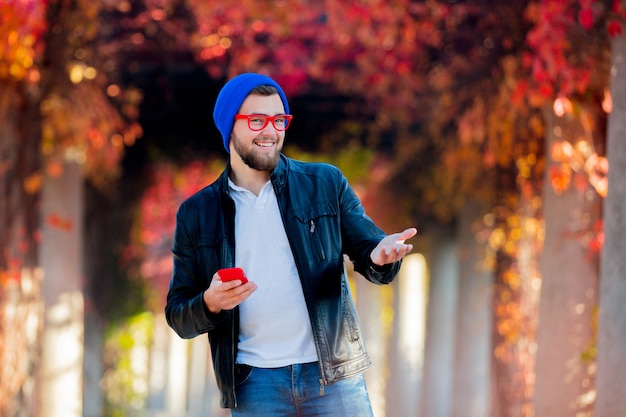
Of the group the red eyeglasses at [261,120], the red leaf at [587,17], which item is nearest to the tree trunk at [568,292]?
the red leaf at [587,17]

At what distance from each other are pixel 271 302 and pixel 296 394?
0.89 ft

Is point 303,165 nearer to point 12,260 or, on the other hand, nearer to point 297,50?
point 12,260

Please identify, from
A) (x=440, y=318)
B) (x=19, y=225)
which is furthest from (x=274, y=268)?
(x=440, y=318)

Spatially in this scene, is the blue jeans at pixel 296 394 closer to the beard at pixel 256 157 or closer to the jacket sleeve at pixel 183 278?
the jacket sleeve at pixel 183 278

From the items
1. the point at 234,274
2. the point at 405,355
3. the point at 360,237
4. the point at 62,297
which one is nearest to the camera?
the point at 234,274

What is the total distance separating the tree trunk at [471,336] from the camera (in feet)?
33.7

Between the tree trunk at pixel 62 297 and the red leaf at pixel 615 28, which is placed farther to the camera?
the tree trunk at pixel 62 297

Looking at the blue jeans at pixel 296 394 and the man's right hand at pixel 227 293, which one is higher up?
the man's right hand at pixel 227 293

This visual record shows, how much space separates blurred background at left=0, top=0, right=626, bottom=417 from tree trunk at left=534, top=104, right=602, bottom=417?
0.5 inches

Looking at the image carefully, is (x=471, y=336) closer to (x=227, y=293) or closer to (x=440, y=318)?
(x=440, y=318)

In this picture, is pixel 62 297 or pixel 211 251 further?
pixel 62 297

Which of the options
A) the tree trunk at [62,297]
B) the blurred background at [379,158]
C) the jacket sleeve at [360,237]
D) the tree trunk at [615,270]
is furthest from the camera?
the tree trunk at [62,297]

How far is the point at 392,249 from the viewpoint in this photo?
2.63 metres

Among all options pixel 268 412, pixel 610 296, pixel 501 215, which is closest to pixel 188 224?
pixel 268 412
